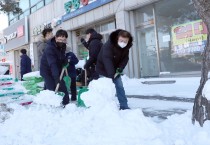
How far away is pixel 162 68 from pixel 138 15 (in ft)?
7.63

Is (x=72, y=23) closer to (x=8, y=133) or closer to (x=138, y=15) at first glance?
(x=138, y=15)

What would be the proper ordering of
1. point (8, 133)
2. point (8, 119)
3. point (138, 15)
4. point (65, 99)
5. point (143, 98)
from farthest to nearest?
point (138, 15) < point (143, 98) < point (65, 99) < point (8, 119) < point (8, 133)

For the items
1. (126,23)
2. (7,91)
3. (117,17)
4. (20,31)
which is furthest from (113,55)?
(20,31)

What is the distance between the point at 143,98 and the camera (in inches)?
252

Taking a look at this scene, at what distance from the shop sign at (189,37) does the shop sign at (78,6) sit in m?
3.30

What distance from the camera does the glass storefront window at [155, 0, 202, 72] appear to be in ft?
27.8

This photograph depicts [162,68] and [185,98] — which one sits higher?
[162,68]

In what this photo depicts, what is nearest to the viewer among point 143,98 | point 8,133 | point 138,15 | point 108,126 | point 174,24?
point 108,126

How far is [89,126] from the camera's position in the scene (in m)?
3.48

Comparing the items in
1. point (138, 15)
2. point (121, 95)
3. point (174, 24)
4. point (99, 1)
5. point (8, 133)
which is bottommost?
point (8, 133)

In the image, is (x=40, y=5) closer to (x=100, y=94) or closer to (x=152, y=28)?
(x=152, y=28)

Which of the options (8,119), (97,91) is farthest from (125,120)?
(8,119)

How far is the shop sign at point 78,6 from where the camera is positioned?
1167 cm

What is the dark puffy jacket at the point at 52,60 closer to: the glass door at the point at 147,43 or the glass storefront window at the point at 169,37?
the glass storefront window at the point at 169,37
